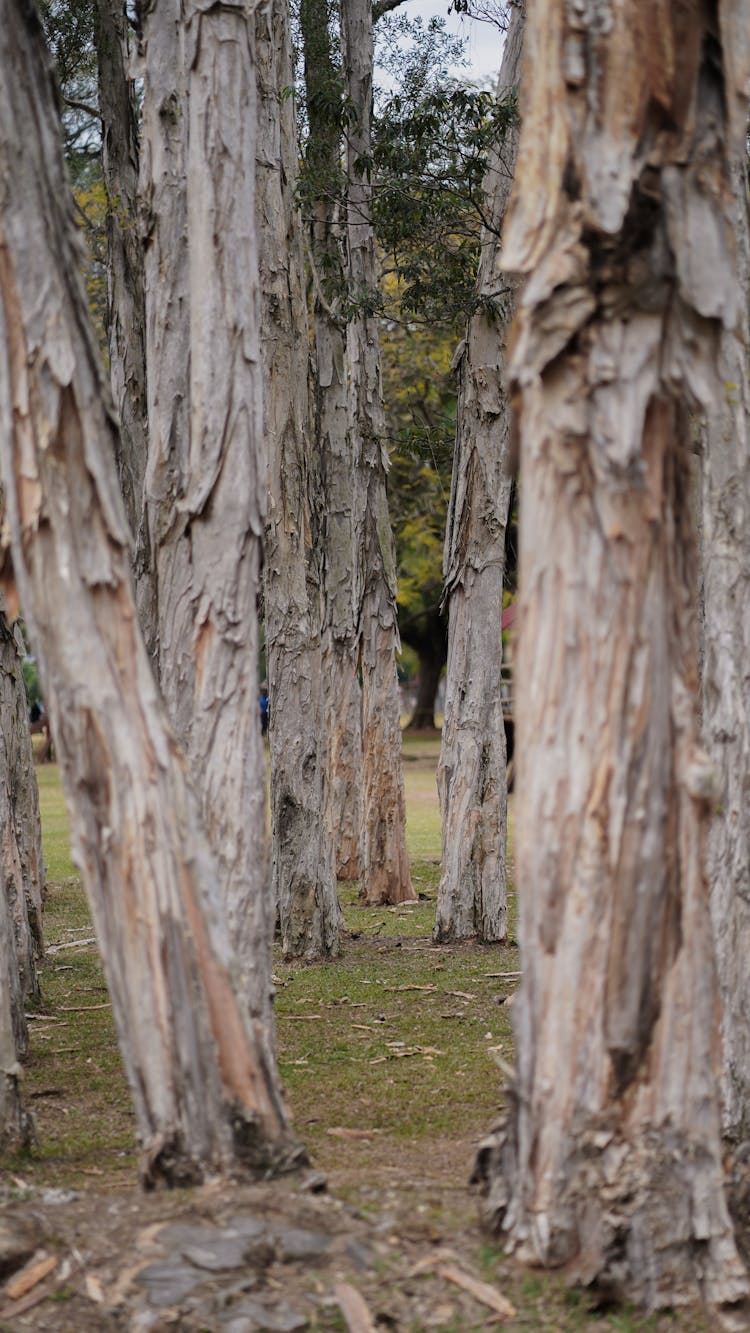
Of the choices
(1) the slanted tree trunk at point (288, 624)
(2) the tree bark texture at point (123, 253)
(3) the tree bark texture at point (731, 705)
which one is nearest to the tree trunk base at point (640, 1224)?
(3) the tree bark texture at point (731, 705)

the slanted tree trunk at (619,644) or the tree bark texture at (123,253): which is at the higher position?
the tree bark texture at (123,253)

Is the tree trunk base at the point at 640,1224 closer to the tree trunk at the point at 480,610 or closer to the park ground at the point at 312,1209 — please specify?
the park ground at the point at 312,1209

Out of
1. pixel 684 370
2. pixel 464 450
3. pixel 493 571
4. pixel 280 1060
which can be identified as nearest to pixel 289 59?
pixel 464 450

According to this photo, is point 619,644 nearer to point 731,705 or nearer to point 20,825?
point 731,705

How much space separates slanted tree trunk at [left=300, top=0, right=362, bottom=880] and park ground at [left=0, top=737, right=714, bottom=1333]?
5033mm

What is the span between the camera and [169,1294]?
4.46 meters

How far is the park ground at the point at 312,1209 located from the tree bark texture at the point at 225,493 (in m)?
0.90

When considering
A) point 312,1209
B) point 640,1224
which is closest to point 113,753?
point 312,1209

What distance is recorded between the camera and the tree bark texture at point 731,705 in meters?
5.93

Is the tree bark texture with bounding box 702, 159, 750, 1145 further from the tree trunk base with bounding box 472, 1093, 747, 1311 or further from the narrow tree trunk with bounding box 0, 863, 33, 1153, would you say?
the narrow tree trunk with bounding box 0, 863, 33, 1153

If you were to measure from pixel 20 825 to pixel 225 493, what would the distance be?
20.7 feet

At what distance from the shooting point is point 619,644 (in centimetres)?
459

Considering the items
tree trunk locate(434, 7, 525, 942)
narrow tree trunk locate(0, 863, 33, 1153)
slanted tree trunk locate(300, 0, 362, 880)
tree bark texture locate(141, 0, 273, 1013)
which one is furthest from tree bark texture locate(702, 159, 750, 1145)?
slanted tree trunk locate(300, 0, 362, 880)

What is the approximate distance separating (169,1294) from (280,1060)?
411 centimetres
